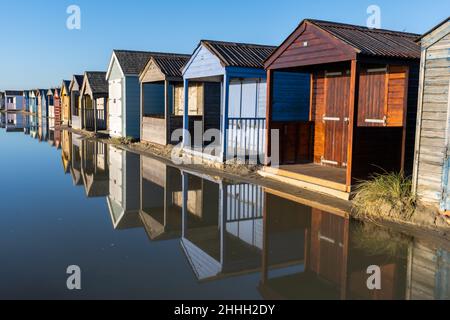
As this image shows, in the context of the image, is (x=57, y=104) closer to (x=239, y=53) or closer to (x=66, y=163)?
(x=66, y=163)

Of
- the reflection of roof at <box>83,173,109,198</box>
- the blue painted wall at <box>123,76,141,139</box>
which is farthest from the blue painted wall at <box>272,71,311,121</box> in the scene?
the blue painted wall at <box>123,76,141,139</box>

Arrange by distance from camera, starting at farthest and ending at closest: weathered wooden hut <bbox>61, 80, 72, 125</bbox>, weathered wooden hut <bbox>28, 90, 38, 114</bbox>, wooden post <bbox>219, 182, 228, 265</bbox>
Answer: weathered wooden hut <bbox>28, 90, 38, 114</bbox>
weathered wooden hut <bbox>61, 80, 72, 125</bbox>
wooden post <bbox>219, 182, 228, 265</bbox>

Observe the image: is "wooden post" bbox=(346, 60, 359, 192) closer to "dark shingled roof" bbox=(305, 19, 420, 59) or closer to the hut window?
"dark shingled roof" bbox=(305, 19, 420, 59)

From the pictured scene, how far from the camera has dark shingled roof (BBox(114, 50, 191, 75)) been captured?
85.3 ft

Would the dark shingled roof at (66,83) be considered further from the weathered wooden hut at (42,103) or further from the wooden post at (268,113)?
the wooden post at (268,113)

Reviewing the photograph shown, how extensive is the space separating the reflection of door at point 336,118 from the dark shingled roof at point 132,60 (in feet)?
47.2

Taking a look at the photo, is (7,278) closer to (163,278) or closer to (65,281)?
(65,281)

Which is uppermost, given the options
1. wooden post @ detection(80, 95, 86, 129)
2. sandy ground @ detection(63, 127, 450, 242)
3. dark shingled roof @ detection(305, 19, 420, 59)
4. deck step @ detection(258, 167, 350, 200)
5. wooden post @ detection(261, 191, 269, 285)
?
dark shingled roof @ detection(305, 19, 420, 59)

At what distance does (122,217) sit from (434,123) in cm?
636

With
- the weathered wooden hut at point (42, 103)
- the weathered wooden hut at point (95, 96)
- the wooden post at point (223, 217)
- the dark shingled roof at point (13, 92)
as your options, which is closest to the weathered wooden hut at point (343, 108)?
the wooden post at point (223, 217)

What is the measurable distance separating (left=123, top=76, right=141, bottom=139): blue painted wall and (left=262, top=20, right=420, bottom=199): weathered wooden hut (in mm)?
13431

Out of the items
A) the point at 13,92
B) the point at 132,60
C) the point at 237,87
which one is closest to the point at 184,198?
the point at 237,87

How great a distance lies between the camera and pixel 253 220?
902 cm
